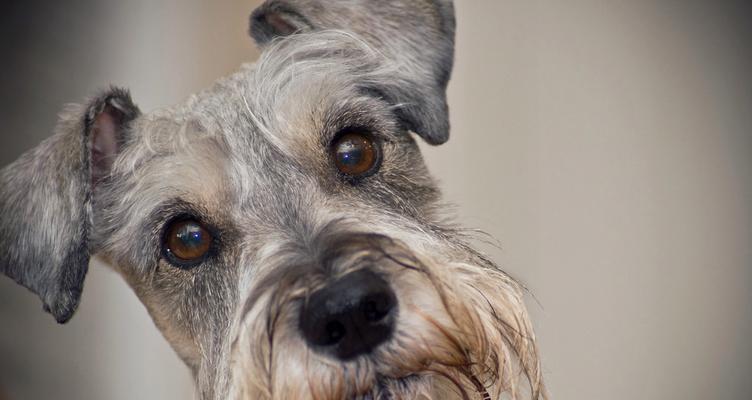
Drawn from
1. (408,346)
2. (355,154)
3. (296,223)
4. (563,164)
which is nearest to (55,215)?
(296,223)

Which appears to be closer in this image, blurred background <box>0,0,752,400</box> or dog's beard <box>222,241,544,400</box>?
dog's beard <box>222,241,544,400</box>

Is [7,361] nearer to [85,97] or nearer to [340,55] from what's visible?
[85,97]

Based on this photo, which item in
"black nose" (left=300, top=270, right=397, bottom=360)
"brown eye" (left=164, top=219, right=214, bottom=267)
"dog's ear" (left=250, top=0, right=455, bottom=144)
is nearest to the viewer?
"black nose" (left=300, top=270, right=397, bottom=360)

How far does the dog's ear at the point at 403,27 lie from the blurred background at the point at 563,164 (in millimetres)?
317

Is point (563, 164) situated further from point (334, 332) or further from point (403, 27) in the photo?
point (334, 332)

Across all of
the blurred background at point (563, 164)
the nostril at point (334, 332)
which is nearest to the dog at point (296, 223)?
the nostril at point (334, 332)

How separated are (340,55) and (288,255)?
78 cm

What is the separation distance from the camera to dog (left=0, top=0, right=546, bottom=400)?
4.65 feet

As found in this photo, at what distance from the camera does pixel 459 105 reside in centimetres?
273

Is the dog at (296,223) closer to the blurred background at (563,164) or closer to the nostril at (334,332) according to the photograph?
the nostril at (334,332)

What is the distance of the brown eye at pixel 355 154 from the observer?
194 cm

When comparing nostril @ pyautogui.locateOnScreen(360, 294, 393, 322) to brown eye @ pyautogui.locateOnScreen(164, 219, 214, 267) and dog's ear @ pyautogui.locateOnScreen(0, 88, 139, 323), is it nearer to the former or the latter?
brown eye @ pyautogui.locateOnScreen(164, 219, 214, 267)

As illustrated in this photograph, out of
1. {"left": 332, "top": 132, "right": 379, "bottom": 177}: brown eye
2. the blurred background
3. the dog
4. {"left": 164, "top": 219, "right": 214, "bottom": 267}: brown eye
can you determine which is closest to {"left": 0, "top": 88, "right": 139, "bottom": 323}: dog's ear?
the dog

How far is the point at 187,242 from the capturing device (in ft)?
6.28
